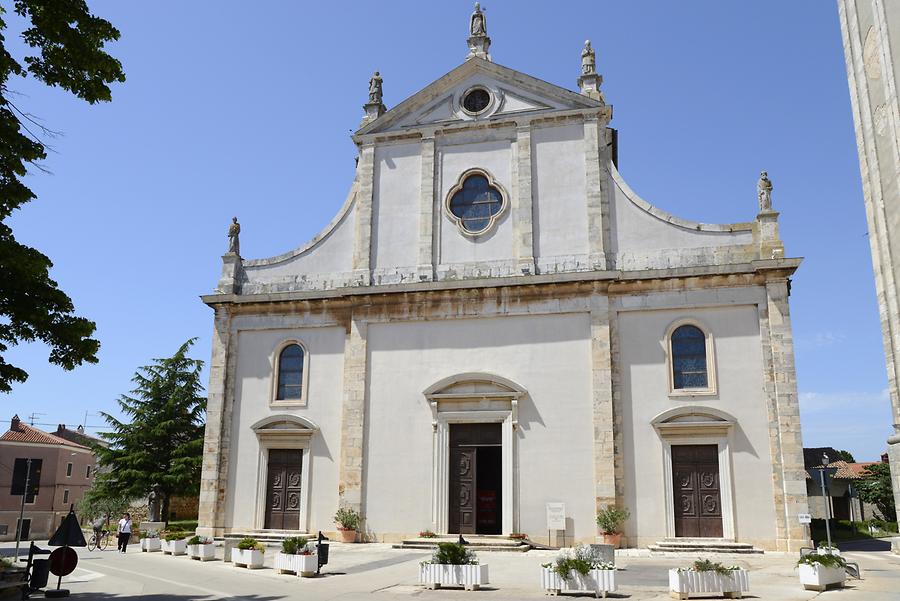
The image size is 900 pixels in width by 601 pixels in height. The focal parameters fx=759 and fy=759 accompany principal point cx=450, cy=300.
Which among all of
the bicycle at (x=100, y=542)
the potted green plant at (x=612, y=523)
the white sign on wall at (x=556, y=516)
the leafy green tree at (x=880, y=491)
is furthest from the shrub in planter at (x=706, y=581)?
the leafy green tree at (x=880, y=491)

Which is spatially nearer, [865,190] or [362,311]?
[865,190]

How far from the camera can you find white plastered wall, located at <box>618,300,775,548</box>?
20297 mm

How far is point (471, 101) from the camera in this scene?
83.7 feet

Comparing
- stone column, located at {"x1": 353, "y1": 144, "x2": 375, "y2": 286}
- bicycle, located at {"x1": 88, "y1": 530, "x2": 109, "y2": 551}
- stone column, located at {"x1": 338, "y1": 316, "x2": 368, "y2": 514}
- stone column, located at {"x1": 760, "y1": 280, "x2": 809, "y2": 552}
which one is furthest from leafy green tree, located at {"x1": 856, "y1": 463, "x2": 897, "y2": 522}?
bicycle, located at {"x1": 88, "y1": 530, "x2": 109, "y2": 551}

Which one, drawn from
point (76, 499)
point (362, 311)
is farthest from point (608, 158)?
point (76, 499)

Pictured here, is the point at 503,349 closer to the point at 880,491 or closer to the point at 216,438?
the point at 216,438

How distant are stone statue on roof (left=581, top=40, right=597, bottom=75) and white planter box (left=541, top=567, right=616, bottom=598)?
55.4ft

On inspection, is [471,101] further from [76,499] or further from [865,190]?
[76,499]

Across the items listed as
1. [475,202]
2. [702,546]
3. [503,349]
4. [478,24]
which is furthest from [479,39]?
[702,546]

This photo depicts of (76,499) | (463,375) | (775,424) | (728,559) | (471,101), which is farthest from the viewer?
(76,499)

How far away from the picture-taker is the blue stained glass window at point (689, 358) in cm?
2153

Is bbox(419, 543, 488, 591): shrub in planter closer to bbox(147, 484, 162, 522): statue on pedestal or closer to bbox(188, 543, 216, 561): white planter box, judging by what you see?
bbox(188, 543, 216, 561): white planter box

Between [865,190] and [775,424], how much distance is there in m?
6.48

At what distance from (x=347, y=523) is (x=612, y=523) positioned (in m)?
7.65
